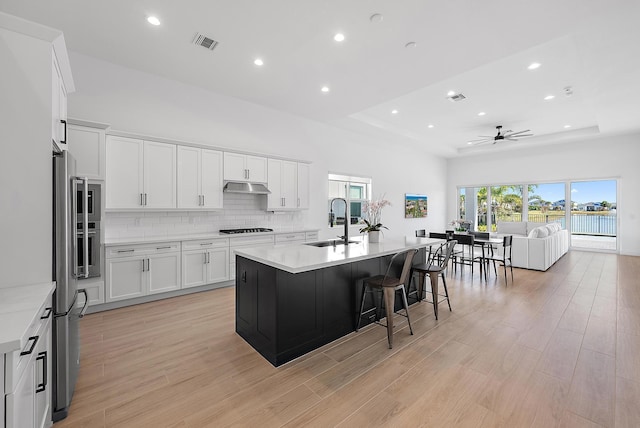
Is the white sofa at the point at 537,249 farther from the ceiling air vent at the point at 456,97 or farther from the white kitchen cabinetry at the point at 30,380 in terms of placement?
the white kitchen cabinetry at the point at 30,380

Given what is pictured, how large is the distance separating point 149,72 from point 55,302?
3.92m

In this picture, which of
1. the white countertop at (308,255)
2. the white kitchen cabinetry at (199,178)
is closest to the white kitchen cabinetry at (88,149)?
the white kitchen cabinetry at (199,178)

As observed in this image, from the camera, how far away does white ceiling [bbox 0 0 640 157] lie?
286cm

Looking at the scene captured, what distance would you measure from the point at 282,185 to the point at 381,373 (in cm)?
406

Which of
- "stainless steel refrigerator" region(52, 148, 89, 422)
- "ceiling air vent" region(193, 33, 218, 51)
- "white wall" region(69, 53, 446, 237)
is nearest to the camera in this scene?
"stainless steel refrigerator" region(52, 148, 89, 422)

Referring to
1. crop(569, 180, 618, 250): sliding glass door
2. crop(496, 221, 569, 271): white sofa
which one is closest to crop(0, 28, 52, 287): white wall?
crop(496, 221, 569, 271): white sofa

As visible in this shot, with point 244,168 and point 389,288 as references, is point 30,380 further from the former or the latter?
point 244,168

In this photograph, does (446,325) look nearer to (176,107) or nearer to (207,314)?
(207,314)

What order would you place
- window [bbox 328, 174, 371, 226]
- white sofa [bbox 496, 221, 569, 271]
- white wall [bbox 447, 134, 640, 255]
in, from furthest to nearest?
white wall [bbox 447, 134, 640, 255] → window [bbox 328, 174, 371, 226] → white sofa [bbox 496, 221, 569, 271]

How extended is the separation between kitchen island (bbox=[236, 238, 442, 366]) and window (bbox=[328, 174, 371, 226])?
3.90 m

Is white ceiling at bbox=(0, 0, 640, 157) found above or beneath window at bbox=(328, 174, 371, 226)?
above

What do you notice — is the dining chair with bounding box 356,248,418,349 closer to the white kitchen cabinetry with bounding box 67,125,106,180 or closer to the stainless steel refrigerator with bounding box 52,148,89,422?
the stainless steel refrigerator with bounding box 52,148,89,422

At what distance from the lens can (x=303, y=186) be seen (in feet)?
19.8

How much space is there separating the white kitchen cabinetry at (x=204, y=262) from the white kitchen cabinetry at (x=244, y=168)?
1.17 metres
